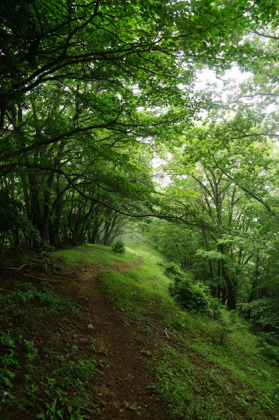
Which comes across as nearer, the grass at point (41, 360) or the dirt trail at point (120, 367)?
the grass at point (41, 360)

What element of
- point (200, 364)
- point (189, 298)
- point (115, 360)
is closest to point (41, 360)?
point (115, 360)

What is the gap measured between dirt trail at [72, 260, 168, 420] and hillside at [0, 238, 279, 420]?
0.02 m

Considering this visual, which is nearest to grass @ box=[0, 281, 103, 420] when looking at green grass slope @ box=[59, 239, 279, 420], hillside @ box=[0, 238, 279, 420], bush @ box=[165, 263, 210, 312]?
hillside @ box=[0, 238, 279, 420]

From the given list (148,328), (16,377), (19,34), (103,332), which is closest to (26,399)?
(16,377)

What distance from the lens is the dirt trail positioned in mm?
3434

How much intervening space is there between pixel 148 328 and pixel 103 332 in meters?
1.54

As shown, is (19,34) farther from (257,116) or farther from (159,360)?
(257,116)

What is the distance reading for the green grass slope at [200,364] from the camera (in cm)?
409

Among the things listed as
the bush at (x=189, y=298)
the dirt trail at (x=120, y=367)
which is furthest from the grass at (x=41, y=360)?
the bush at (x=189, y=298)

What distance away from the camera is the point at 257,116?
314 inches

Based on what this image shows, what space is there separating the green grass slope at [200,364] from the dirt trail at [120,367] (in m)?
0.27

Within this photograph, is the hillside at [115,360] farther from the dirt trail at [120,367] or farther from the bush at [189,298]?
the bush at [189,298]

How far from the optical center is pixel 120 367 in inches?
172

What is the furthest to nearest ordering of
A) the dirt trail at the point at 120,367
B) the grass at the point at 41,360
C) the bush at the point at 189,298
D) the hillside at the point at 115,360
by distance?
the bush at the point at 189,298, the dirt trail at the point at 120,367, the hillside at the point at 115,360, the grass at the point at 41,360
